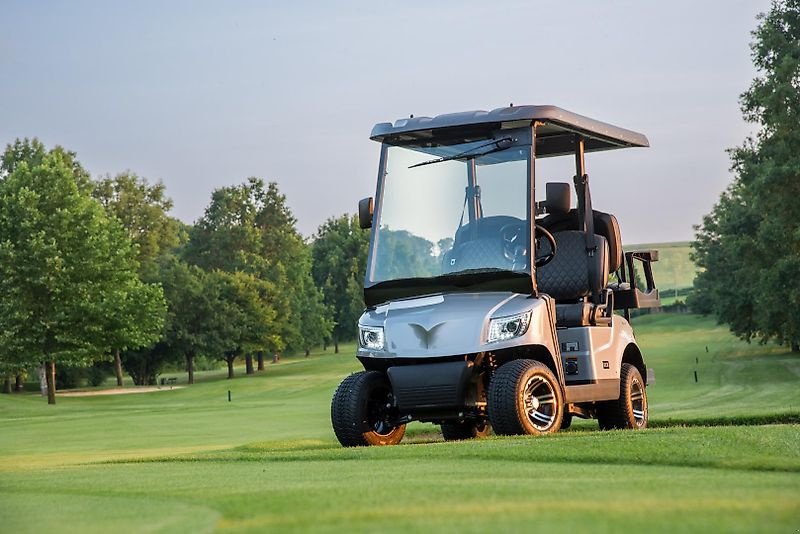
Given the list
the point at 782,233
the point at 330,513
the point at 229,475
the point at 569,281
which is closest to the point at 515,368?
the point at 569,281

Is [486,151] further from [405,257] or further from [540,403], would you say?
[540,403]

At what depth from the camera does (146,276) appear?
79125mm

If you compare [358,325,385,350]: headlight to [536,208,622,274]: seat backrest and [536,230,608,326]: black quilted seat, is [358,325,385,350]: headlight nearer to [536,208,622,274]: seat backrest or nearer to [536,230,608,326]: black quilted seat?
[536,230,608,326]: black quilted seat

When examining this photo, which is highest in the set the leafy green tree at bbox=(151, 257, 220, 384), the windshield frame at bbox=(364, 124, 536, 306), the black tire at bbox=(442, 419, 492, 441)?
the leafy green tree at bbox=(151, 257, 220, 384)

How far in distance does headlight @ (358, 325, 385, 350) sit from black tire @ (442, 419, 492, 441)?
2580mm

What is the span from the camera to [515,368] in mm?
10602

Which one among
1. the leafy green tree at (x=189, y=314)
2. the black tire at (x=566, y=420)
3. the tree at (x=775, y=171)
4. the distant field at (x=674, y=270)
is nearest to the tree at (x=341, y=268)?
the leafy green tree at (x=189, y=314)

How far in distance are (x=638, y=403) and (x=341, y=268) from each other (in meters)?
94.5

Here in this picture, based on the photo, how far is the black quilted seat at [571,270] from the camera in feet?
41.1

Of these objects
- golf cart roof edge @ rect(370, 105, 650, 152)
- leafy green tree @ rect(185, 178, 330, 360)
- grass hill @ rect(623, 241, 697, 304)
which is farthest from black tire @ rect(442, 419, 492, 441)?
grass hill @ rect(623, 241, 697, 304)

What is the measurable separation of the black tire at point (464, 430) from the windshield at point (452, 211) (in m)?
2.55

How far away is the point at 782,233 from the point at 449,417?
1386 inches

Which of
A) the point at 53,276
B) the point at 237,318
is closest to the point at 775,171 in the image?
the point at 53,276

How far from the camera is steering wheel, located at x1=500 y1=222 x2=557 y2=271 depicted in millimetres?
11166
